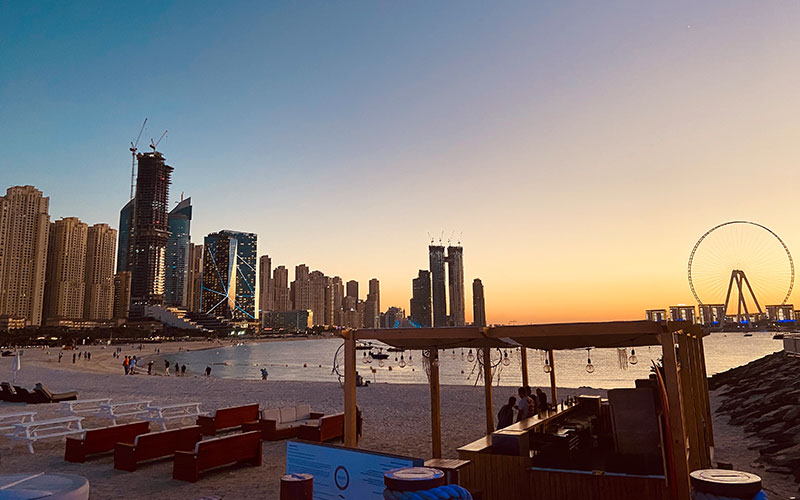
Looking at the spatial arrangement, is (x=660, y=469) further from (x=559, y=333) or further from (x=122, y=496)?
(x=122, y=496)

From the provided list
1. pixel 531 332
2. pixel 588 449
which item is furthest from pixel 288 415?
pixel 531 332

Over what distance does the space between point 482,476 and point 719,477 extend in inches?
199

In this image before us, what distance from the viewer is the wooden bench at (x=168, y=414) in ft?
45.2

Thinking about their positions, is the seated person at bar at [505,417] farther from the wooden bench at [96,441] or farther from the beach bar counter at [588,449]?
the wooden bench at [96,441]

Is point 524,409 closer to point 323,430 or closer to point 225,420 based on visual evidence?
point 323,430

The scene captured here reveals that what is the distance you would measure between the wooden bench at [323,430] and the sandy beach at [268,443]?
0.63 metres

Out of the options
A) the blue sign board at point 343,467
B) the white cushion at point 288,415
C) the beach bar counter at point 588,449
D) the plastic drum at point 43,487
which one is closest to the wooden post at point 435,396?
the beach bar counter at point 588,449

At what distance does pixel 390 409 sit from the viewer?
65.2 feet

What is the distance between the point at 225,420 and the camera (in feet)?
44.9

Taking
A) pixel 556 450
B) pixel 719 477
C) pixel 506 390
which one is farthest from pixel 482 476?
pixel 506 390

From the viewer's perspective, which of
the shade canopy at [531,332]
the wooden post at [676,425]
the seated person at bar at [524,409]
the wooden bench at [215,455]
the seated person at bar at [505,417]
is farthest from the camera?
the seated person at bar at [524,409]

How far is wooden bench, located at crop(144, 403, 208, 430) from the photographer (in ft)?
45.2

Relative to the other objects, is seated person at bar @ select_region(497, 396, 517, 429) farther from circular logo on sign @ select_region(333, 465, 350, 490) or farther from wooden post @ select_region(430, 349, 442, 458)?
circular logo on sign @ select_region(333, 465, 350, 490)

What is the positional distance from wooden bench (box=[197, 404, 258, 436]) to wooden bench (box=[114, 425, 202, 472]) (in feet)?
7.82
